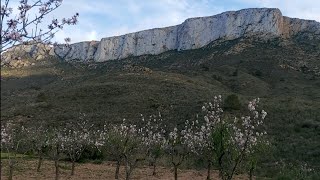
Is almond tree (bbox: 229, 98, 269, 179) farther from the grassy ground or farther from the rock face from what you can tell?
the rock face

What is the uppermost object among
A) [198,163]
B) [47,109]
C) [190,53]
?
[190,53]

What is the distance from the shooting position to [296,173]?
19938mm

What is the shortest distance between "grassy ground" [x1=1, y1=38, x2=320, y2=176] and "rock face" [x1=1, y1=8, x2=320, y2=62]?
9.33m

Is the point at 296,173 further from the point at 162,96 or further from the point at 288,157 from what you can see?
the point at 162,96

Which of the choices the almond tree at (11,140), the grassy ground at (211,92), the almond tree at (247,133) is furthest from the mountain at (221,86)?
the almond tree at (247,133)

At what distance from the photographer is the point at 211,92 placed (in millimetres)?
53031

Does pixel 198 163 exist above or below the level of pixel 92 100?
below

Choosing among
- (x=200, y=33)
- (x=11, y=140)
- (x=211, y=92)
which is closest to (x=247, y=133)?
(x=11, y=140)

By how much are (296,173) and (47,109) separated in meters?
38.4

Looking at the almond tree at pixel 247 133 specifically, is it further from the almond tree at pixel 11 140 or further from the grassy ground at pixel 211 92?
the grassy ground at pixel 211 92

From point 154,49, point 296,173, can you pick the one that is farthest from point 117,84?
point 154,49

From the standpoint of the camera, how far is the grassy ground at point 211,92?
36688 millimetres

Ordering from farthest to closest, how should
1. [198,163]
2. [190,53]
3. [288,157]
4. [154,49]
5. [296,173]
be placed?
[154,49], [190,53], [198,163], [288,157], [296,173]

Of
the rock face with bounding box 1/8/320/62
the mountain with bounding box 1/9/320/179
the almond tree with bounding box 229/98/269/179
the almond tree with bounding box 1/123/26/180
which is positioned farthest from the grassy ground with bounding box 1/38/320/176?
the almond tree with bounding box 229/98/269/179
